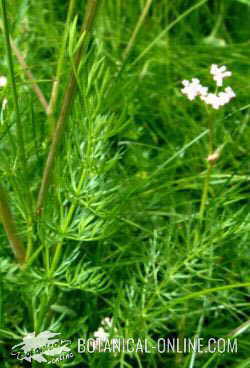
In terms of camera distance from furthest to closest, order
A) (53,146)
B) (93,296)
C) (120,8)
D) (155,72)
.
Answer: (120,8) → (155,72) → (93,296) → (53,146)

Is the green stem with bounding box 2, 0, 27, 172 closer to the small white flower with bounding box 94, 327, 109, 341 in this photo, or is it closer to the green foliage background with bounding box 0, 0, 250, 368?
the green foliage background with bounding box 0, 0, 250, 368

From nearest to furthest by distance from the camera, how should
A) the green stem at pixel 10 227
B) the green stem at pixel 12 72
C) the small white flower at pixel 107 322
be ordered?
1. the green stem at pixel 12 72
2. the green stem at pixel 10 227
3. the small white flower at pixel 107 322

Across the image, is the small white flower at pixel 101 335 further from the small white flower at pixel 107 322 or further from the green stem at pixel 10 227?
the green stem at pixel 10 227

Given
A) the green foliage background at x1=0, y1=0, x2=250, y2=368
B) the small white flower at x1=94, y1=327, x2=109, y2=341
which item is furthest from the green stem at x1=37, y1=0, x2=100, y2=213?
the small white flower at x1=94, y1=327, x2=109, y2=341

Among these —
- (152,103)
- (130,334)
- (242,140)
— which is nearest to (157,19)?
(152,103)

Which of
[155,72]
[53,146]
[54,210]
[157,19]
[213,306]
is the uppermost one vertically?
[157,19]

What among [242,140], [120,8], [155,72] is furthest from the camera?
[120,8]

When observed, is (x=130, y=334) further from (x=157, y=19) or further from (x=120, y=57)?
(x=157, y=19)

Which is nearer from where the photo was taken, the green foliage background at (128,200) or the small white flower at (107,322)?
the green foliage background at (128,200)

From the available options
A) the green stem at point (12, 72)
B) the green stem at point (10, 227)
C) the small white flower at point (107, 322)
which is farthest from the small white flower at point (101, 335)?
the green stem at point (12, 72)
